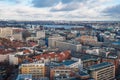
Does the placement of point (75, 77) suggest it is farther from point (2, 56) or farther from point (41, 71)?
point (2, 56)

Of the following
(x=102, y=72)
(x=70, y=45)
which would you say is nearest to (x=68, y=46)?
(x=70, y=45)

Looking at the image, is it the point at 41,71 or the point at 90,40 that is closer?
the point at 41,71

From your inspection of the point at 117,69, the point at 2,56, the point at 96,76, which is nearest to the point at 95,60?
the point at 117,69

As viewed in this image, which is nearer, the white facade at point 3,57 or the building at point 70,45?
the white facade at point 3,57

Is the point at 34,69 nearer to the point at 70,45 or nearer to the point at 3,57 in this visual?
the point at 3,57

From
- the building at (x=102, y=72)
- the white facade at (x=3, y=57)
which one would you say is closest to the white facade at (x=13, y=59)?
the white facade at (x=3, y=57)

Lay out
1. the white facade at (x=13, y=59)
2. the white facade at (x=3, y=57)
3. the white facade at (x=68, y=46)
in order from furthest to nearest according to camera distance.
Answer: the white facade at (x=68, y=46) → the white facade at (x=3, y=57) → the white facade at (x=13, y=59)

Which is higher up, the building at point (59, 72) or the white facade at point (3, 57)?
the building at point (59, 72)

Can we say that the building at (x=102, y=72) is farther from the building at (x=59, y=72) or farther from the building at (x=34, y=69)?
the building at (x=34, y=69)

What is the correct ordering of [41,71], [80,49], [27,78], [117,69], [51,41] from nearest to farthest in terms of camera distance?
[27,78], [41,71], [117,69], [80,49], [51,41]
